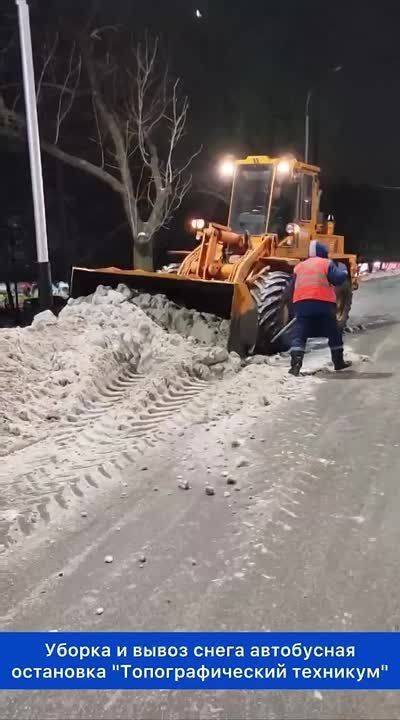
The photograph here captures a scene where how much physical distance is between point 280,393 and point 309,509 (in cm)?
268

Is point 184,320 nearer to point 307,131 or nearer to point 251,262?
point 251,262

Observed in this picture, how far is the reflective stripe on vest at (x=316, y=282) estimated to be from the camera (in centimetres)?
722

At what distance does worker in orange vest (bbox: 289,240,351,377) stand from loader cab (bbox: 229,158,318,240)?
76.4 inches

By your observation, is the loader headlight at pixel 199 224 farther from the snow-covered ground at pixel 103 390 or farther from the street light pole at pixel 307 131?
the street light pole at pixel 307 131

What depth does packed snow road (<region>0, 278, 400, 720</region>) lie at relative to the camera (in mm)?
2668

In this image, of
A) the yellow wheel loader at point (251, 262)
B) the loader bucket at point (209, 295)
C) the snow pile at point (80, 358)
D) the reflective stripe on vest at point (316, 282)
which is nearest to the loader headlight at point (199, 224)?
the yellow wheel loader at point (251, 262)

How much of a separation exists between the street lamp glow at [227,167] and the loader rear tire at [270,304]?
234 centimetres

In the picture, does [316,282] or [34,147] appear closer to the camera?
[316,282]

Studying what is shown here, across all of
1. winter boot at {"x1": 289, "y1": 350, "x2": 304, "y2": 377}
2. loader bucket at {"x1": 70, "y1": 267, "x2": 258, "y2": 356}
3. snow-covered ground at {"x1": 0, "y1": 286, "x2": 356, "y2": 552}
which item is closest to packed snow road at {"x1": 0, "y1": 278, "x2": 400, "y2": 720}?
snow-covered ground at {"x1": 0, "y1": 286, "x2": 356, "y2": 552}

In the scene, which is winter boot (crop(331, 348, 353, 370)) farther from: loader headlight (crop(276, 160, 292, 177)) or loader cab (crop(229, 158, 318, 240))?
loader headlight (crop(276, 160, 292, 177))

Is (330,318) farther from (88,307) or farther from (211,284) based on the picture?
(88,307)

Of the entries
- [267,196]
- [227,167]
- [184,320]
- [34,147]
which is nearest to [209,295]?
[184,320]

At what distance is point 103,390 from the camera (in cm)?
614
